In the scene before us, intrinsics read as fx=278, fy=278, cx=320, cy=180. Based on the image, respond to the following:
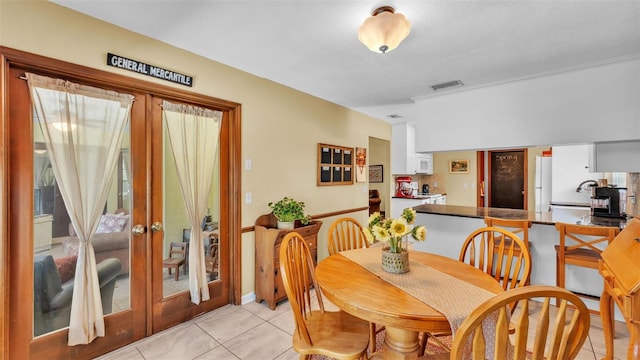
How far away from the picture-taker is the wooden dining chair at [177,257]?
2.41 m

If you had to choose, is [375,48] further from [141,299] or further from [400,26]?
[141,299]

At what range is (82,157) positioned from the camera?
192 cm

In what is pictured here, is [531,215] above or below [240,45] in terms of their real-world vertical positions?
below

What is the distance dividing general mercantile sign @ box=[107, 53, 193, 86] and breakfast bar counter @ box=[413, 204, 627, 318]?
3017 millimetres

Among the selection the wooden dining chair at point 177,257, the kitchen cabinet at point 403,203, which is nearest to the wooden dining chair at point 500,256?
the wooden dining chair at point 177,257

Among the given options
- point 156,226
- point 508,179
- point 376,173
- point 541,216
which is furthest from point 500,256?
point 508,179

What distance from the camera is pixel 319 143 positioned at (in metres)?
3.70

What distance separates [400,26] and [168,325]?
288cm

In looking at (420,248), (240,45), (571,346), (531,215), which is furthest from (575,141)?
(240,45)

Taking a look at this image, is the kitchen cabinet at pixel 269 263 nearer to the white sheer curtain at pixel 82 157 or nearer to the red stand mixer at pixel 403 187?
the white sheer curtain at pixel 82 157

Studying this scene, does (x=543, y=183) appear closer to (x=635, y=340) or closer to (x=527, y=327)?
(x=635, y=340)

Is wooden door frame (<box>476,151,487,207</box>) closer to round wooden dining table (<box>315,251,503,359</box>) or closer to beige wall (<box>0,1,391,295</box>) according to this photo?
beige wall (<box>0,1,391,295</box>)

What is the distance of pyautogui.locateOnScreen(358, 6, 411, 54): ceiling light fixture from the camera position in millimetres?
1687

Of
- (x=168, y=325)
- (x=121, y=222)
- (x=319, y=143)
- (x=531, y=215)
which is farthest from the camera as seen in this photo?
(x=319, y=143)
